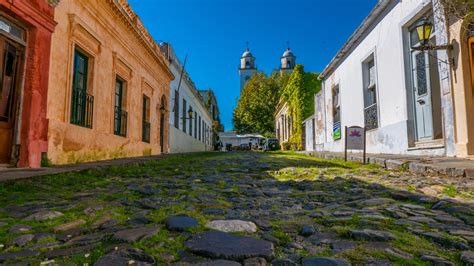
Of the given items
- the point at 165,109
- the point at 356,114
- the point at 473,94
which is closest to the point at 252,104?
the point at 165,109

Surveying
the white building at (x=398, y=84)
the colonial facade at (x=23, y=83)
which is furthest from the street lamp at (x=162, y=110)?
the colonial facade at (x=23, y=83)

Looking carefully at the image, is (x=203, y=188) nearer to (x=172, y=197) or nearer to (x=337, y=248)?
(x=172, y=197)

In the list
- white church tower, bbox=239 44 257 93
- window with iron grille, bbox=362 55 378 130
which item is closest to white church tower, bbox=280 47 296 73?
white church tower, bbox=239 44 257 93

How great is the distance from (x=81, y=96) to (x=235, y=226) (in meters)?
6.86

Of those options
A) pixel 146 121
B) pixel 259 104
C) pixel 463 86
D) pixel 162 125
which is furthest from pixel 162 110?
pixel 259 104

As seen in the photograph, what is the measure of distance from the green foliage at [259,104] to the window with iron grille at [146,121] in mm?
32470

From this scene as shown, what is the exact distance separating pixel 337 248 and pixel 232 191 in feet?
6.96

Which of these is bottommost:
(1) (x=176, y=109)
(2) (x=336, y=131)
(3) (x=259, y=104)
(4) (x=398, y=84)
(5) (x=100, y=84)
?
(2) (x=336, y=131)

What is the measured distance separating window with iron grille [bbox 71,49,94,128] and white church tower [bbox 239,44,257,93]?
6696 centimetres

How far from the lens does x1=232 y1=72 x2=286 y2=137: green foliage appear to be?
45.7m

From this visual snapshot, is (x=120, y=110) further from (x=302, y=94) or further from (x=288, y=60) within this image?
(x=288, y=60)

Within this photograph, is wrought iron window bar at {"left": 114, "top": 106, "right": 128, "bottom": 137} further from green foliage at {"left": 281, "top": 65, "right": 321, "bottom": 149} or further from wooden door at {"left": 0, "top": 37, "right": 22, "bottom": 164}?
green foliage at {"left": 281, "top": 65, "right": 321, "bottom": 149}

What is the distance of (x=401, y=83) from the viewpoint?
898 centimetres

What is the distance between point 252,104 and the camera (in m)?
45.7
